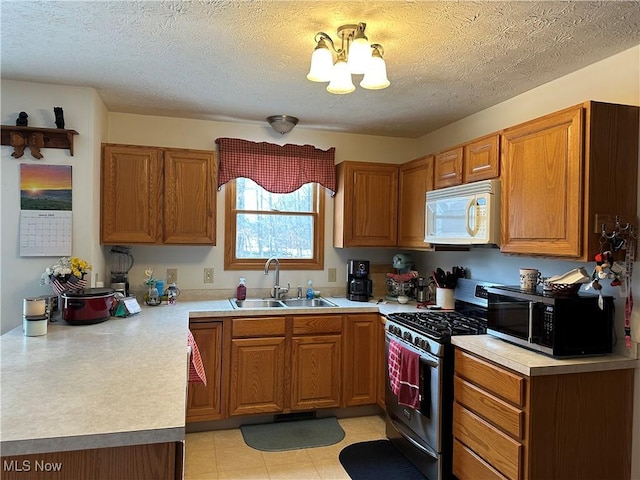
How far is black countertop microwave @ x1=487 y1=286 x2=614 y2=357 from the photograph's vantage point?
1999mm

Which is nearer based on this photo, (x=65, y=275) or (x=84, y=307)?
(x=84, y=307)

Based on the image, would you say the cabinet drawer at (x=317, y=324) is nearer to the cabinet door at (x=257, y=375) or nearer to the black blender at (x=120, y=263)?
the cabinet door at (x=257, y=375)

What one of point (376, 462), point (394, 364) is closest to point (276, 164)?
point (394, 364)

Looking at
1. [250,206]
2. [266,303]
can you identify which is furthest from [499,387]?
[250,206]

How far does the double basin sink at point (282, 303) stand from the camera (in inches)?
137

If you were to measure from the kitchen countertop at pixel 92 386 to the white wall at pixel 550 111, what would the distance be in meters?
2.05

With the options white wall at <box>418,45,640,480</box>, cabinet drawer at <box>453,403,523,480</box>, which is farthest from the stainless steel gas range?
white wall at <box>418,45,640,480</box>

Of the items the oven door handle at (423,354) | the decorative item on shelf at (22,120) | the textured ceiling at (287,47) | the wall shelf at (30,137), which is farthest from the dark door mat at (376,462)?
the decorative item on shelf at (22,120)

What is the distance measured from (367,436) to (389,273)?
1.39 metres

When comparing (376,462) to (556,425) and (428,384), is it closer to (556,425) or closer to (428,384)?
(428,384)

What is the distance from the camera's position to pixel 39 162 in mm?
2754

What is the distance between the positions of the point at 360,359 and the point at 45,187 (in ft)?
8.12

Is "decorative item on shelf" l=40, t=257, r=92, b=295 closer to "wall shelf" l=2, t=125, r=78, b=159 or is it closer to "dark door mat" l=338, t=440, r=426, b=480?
"wall shelf" l=2, t=125, r=78, b=159

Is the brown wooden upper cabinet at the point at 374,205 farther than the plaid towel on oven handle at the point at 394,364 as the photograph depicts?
Yes
